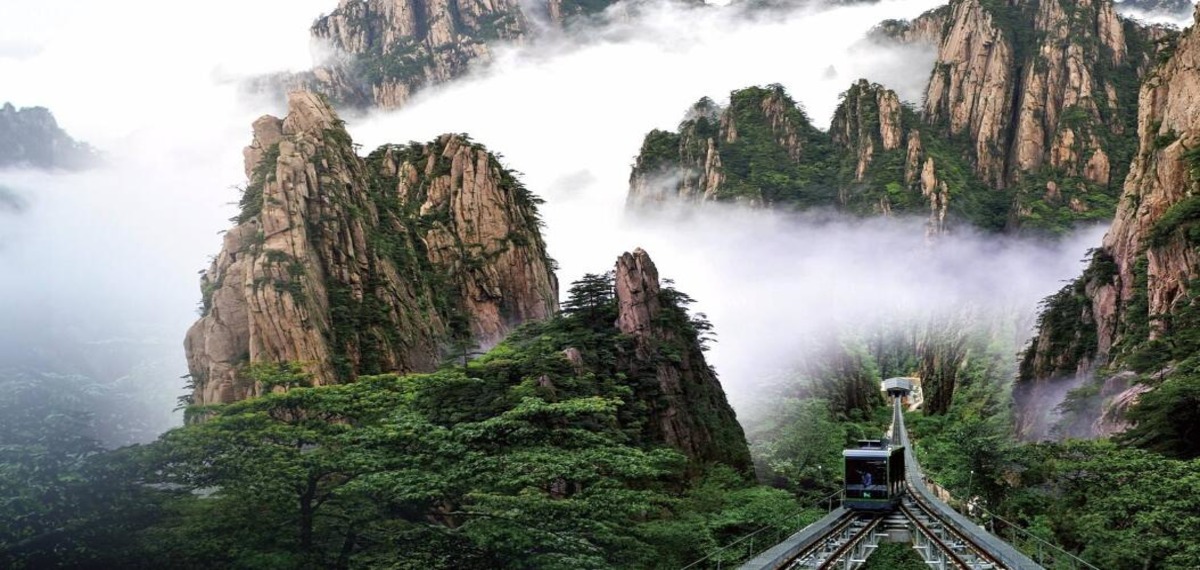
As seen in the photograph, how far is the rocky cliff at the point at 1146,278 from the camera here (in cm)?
6719

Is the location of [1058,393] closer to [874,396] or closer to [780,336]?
[874,396]

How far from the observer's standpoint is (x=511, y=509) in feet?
119

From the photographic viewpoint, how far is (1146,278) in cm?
7931

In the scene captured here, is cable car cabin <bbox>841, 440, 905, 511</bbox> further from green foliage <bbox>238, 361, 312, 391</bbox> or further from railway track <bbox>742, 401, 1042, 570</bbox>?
green foliage <bbox>238, 361, 312, 391</bbox>

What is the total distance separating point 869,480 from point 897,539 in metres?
4.77

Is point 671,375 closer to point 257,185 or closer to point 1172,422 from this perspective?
point 1172,422

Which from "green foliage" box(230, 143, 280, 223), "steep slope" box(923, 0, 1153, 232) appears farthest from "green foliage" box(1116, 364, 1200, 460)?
"steep slope" box(923, 0, 1153, 232)

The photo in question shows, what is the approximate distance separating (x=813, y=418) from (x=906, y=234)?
365ft

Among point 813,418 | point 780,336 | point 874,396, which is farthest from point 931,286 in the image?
point 813,418

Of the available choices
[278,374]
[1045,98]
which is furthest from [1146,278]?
[1045,98]

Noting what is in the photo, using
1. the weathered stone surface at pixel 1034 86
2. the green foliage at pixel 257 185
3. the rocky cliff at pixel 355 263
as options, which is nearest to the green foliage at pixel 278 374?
the rocky cliff at pixel 355 263

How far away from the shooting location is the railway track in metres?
A: 33.0

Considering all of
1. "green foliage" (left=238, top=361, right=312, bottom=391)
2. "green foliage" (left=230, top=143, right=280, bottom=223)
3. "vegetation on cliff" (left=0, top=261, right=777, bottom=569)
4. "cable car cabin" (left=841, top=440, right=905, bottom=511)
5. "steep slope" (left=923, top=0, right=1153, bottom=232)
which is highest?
"steep slope" (left=923, top=0, right=1153, bottom=232)

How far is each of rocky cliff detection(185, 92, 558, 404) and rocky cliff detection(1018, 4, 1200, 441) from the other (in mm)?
43170
